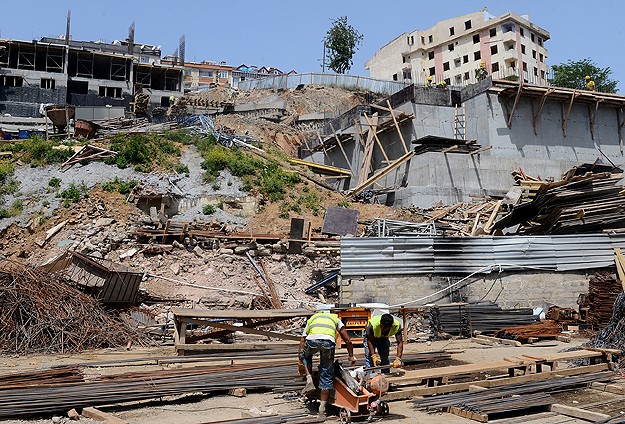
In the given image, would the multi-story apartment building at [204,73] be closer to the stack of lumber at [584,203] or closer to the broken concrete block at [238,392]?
the stack of lumber at [584,203]

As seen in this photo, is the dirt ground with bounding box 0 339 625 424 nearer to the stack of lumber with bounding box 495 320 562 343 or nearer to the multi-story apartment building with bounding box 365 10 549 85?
the stack of lumber with bounding box 495 320 562 343

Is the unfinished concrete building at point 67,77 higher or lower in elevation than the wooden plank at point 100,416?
higher

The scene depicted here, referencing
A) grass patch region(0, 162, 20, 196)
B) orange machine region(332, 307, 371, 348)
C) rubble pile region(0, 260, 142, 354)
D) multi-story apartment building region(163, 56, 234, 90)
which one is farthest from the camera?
multi-story apartment building region(163, 56, 234, 90)

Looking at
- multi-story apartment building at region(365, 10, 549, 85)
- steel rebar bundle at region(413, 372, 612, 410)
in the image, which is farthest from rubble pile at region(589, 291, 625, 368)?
multi-story apartment building at region(365, 10, 549, 85)

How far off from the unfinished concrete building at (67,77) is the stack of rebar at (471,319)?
38.5 m

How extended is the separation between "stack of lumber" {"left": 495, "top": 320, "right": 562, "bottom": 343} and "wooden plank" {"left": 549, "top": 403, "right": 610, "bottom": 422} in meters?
6.81

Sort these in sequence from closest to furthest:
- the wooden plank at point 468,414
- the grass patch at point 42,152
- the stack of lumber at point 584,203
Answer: the wooden plank at point 468,414 < the stack of lumber at point 584,203 < the grass patch at point 42,152

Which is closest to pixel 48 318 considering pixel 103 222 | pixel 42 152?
pixel 103 222

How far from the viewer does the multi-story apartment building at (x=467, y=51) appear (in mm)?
57438

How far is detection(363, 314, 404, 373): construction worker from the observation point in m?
7.59

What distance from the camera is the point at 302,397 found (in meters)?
7.77

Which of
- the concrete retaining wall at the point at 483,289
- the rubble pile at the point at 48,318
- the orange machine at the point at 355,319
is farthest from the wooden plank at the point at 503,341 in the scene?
the rubble pile at the point at 48,318

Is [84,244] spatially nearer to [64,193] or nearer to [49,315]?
[64,193]

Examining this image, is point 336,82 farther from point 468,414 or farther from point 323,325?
point 468,414
